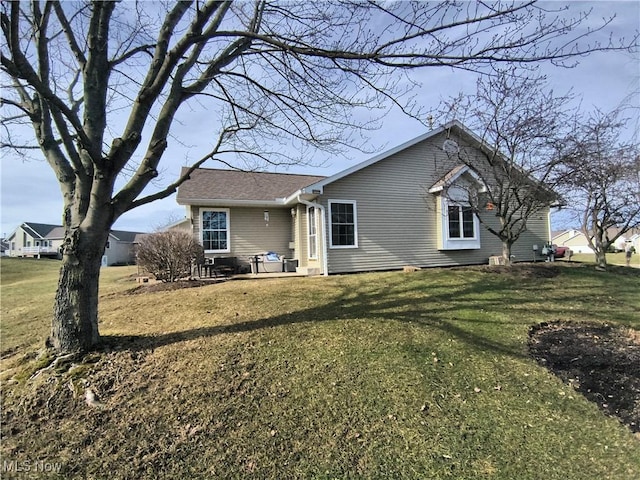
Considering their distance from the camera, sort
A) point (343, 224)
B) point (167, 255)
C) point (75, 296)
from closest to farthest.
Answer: point (75, 296)
point (167, 255)
point (343, 224)

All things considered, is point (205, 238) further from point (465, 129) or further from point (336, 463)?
point (336, 463)

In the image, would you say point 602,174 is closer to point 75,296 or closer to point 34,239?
point 75,296

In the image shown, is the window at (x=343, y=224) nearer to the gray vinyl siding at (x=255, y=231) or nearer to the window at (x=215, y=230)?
the gray vinyl siding at (x=255, y=231)

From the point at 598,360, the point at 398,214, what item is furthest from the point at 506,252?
the point at 598,360

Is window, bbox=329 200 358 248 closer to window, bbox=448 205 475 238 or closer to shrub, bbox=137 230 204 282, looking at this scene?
window, bbox=448 205 475 238

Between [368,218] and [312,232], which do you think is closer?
[368,218]

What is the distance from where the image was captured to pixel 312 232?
12812 millimetres

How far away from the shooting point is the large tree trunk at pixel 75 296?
4.54 metres

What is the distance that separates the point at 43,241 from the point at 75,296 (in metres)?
54.7

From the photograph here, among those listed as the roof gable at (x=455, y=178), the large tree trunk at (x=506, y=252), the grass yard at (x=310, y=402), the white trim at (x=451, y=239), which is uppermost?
the roof gable at (x=455, y=178)

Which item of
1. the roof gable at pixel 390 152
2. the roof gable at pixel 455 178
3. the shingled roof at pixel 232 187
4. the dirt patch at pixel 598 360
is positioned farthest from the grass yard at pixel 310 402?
the shingled roof at pixel 232 187

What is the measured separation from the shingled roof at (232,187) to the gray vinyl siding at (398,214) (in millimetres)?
3545

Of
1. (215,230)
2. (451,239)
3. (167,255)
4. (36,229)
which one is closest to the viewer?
(167,255)

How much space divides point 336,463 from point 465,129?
1285 cm
